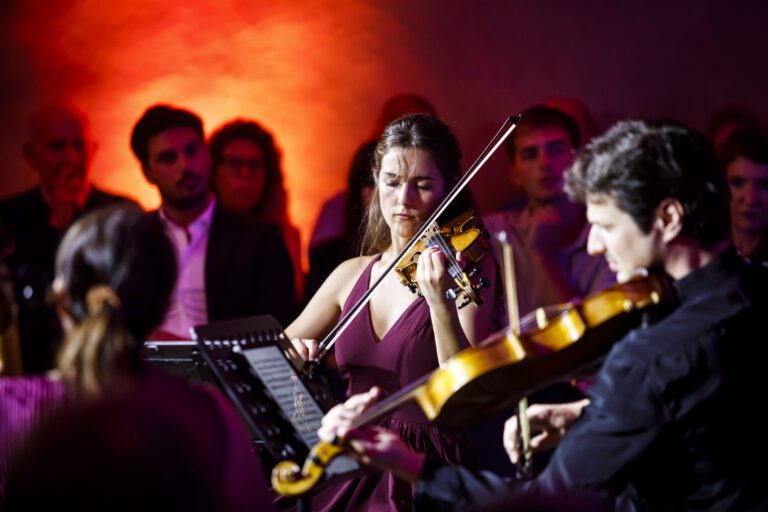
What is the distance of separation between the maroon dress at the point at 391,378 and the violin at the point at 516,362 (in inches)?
33.4

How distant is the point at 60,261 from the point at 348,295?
1.54 metres

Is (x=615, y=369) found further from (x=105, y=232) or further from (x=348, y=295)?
(x=348, y=295)

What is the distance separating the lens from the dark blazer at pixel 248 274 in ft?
13.2

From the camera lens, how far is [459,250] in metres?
2.82

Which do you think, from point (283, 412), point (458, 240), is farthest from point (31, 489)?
point (458, 240)

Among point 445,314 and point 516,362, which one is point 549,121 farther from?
point 516,362

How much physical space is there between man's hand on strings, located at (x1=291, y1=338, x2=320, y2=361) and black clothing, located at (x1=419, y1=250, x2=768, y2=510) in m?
1.04

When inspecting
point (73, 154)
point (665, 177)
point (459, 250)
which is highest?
point (73, 154)

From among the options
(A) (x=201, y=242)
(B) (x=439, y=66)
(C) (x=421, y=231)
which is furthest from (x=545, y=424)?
(B) (x=439, y=66)

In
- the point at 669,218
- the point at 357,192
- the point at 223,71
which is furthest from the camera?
the point at 223,71

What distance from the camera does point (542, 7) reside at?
530 cm

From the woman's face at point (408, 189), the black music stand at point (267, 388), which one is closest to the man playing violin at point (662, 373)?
the black music stand at point (267, 388)

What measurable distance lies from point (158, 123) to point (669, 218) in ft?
9.31

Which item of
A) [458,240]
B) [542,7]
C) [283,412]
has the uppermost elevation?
[542,7]
